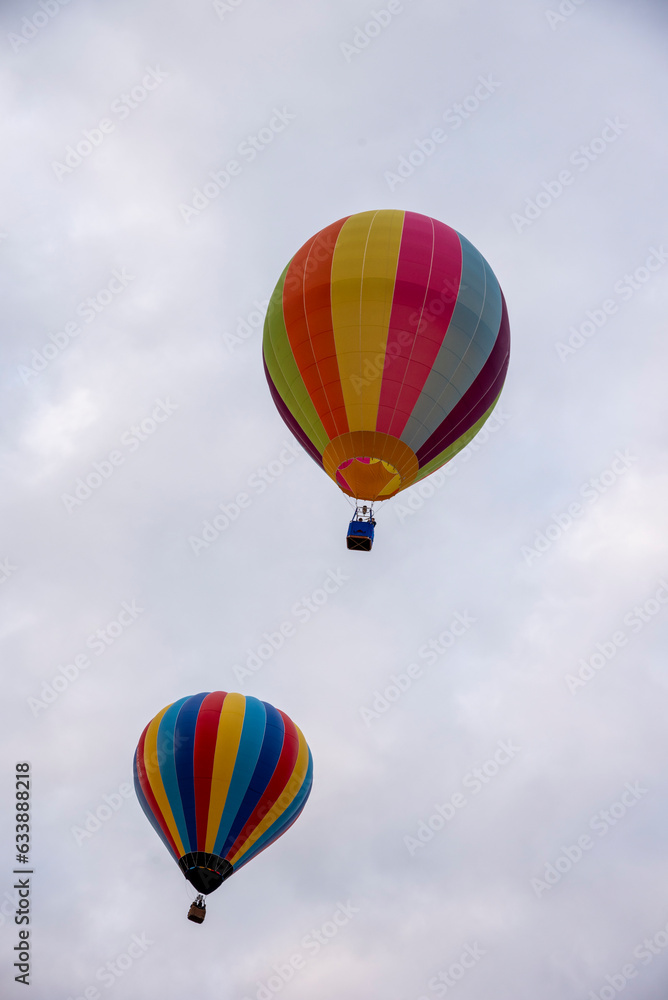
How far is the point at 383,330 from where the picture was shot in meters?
16.8

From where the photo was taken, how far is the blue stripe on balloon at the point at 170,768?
19.5 metres

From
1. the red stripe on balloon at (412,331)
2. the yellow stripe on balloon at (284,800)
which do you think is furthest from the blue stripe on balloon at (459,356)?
the yellow stripe on balloon at (284,800)

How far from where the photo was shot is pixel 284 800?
20.5m

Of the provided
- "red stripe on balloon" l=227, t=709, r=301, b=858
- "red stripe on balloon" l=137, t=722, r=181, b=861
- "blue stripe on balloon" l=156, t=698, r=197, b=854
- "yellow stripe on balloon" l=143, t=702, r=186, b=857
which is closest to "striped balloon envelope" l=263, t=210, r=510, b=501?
"red stripe on balloon" l=227, t=709, r=301, b=858

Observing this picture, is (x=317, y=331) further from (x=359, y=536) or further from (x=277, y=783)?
(x=277, y=783)

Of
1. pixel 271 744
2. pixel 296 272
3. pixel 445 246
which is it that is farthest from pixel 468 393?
pixel 271 744

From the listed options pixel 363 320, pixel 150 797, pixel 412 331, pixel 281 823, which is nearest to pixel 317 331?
pixel 363 320

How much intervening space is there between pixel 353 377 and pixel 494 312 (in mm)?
3403

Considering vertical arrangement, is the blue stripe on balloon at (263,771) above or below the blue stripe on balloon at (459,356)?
below

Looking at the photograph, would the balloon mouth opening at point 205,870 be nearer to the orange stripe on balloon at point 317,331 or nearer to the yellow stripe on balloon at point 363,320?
the orange stripe on balloon at point 317,331

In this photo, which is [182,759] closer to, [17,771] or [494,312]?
[17,771]

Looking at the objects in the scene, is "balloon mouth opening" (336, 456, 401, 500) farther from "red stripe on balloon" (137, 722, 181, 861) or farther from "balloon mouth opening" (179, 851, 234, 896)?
"balloon mouth opening" (179, 851, 234, 896)

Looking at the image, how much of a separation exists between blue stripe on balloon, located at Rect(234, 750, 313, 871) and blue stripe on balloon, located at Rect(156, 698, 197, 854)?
4.46 feet

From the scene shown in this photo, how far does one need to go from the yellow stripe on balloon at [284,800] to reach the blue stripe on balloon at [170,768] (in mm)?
1178
